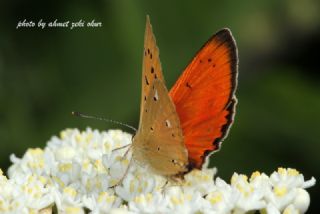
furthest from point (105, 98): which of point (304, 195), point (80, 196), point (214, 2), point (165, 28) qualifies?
point (304, 195)

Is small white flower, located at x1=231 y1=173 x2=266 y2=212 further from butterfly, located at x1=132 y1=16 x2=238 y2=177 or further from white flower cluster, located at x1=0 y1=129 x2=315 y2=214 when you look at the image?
butterfly, located at x1=132 y1=16 x2=238 y2=177

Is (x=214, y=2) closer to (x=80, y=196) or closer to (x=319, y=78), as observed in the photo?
(x=319, y=78)

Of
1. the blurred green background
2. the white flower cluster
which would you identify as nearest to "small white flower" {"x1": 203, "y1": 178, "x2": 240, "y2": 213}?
the white flower cluster

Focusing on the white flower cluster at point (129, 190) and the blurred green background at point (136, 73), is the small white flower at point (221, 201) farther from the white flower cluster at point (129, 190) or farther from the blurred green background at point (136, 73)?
the blurred green background at point (136, 73)

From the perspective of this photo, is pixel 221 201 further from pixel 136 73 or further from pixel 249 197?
pixel 136 73

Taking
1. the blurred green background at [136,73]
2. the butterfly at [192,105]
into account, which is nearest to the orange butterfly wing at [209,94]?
the butterfly at [192,105]
